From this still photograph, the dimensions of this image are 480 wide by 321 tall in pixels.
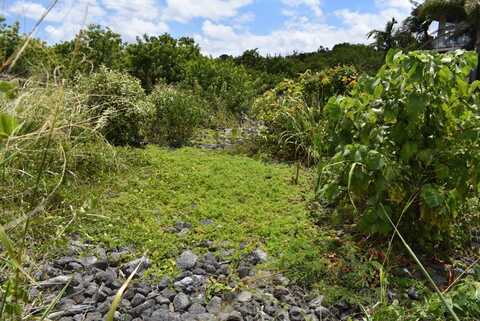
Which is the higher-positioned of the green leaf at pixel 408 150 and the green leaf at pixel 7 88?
the green leaf at pixel 7 88

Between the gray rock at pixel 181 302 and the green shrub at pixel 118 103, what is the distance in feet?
11.1

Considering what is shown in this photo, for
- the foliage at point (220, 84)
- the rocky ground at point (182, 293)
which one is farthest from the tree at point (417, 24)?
the rocky ground at point (182, 293)

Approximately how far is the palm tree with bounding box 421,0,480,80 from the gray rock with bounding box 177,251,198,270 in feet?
61.5

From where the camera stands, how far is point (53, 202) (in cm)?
342

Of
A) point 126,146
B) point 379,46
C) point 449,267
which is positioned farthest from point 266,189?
point 379,46

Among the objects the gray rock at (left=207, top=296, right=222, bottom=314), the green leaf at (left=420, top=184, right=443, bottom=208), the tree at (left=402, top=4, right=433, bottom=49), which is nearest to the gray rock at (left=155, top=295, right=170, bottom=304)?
the gray rock at (left=207, top=296, right=222, bottom=314)

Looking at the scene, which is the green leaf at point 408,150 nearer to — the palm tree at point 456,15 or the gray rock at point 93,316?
the gray rock at point 93,316

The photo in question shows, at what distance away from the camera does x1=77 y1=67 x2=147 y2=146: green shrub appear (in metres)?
5.48

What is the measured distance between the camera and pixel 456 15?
21.1 metres

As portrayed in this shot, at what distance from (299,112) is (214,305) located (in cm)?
384

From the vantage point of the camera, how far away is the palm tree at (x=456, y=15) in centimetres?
1922

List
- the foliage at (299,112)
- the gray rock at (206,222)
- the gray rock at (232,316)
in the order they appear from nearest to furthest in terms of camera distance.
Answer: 1. the gray rock at (232,316)
2. the gray rock at (206,222)
3. the foliage at (299,112)

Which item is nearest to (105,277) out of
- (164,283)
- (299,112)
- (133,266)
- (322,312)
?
(133,266)

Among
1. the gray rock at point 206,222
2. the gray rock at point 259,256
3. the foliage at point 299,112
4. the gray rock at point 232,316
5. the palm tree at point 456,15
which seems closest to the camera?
the gray rock at point 232,316
